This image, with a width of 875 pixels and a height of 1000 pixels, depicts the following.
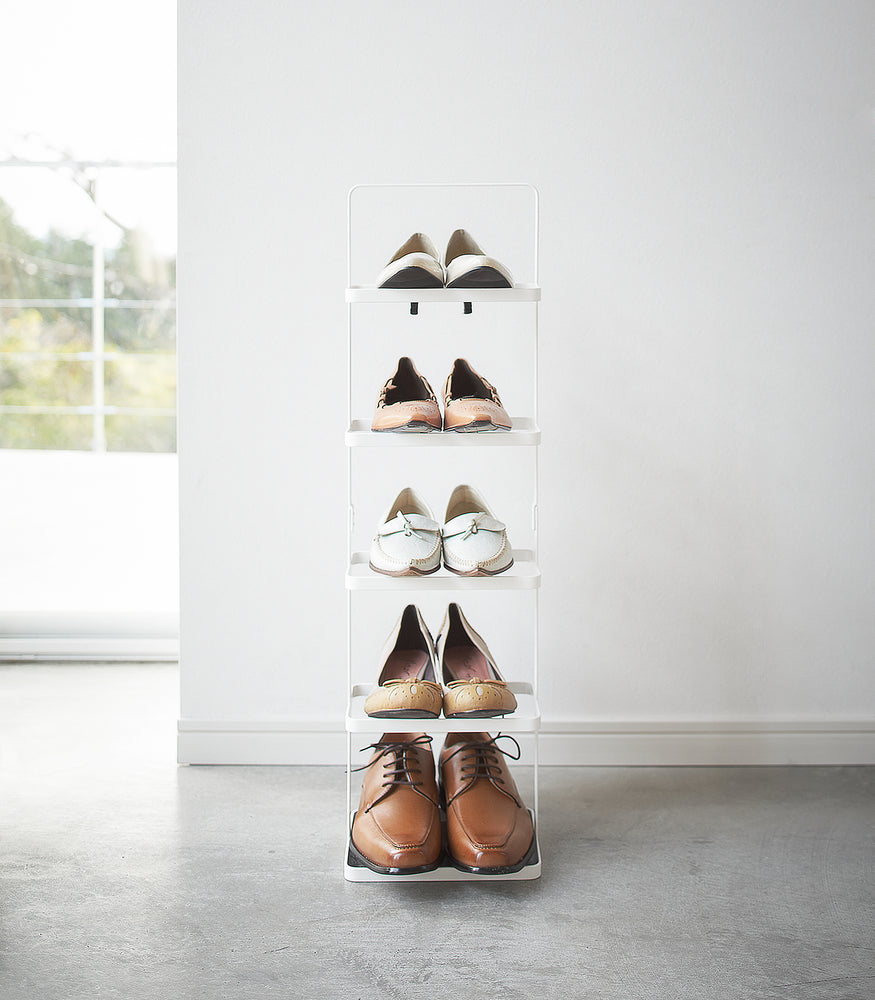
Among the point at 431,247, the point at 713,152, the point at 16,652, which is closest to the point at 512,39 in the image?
the point at 713,152

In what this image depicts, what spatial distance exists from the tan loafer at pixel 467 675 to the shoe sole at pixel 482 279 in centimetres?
71

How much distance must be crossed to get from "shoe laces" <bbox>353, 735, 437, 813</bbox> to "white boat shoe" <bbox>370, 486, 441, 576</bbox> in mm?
385

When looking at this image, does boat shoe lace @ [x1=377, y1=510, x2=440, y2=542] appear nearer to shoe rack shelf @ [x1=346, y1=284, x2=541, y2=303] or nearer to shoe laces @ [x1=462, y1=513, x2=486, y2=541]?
shoe laces @ [x1=462, y1=513, x2=486, y2=541]

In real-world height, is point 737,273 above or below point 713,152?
below

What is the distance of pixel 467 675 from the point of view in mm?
2090

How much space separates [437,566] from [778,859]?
92 cm

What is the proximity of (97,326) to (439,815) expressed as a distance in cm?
228

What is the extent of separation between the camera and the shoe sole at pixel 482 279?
73.4 inches

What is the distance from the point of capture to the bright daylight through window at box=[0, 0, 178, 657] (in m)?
3.33

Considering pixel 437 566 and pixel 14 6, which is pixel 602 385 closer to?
pixel 437 566

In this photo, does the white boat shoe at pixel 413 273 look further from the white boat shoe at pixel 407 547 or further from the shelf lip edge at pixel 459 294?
the white boat shoe at pixel 407 547

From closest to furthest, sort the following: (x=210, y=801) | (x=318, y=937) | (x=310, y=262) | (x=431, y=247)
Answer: (x=318, y=937) < (x=431, y=247) < (x=210, y=801) < (x=310, y=262)

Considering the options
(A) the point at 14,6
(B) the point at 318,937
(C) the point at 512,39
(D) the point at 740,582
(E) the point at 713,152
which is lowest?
(B) the point at 318,937

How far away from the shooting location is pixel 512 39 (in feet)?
7.84
